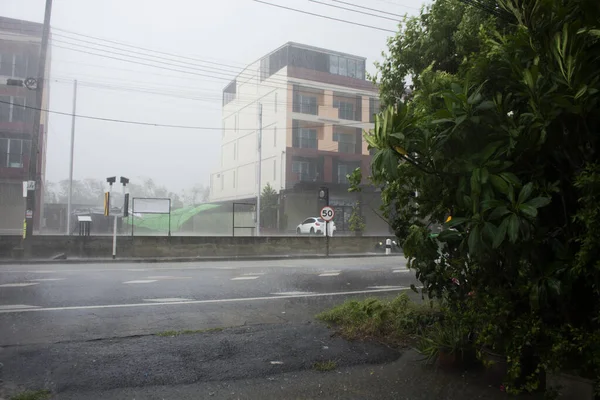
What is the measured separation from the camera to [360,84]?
4194cm

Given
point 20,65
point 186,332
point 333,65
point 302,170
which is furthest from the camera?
point 333,65

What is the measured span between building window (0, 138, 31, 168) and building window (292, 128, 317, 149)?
21128mm

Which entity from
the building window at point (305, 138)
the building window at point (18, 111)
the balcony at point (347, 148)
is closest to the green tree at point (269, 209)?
the building window at point (305, 138)

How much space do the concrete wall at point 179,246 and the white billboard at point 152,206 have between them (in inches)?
94.2

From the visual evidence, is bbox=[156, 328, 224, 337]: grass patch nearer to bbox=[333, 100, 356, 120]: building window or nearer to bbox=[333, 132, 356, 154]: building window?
bbox=[333, 100, 356, 120]: building window

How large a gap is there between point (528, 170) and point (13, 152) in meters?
39.0

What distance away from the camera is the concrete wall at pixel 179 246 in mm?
18219

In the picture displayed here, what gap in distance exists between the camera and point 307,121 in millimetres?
40562

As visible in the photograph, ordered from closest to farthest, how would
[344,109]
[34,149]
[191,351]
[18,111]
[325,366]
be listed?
[325,366]
[191,351]
[34,149]
[18,111]
[344,109]

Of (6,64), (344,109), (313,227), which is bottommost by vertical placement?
(313,227)

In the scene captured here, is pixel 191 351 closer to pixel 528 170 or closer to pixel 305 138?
pixel 528 170

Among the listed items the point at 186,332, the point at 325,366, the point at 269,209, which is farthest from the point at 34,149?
the point at 269,209

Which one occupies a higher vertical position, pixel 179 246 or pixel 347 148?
pixel 347 148

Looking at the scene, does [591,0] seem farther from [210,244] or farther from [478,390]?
[210,244]
